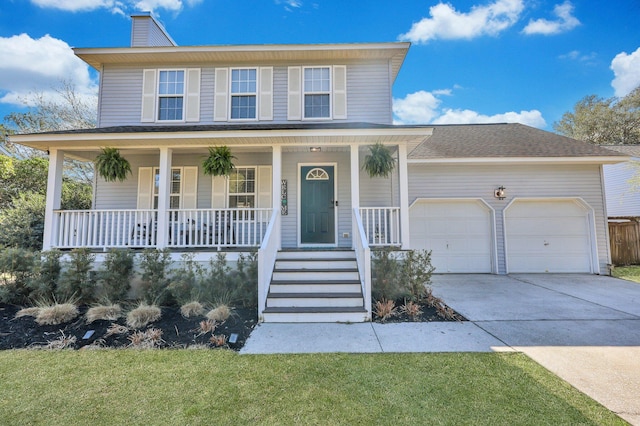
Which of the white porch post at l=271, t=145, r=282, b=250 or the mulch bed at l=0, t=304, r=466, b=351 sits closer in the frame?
the mulch bed at l=0, t=304, r=466, b=351

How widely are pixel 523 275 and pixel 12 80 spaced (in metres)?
25.3

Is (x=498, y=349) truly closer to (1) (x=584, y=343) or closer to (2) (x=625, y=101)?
(1) (x=584, y=343)

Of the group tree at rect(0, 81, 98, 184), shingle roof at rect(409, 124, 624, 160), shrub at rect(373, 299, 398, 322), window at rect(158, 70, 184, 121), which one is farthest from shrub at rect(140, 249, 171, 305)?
tree at rect(0, 81, 98, 184)

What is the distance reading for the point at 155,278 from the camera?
5574mm

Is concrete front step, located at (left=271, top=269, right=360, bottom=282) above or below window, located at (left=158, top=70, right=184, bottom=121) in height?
below

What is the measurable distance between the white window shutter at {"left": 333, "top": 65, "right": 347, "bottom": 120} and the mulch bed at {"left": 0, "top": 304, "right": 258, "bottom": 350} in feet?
19.2

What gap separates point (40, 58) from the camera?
14.8 metres

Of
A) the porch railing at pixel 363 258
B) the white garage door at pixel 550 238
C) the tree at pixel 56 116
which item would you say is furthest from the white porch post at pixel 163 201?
the tree at pixel 56 116

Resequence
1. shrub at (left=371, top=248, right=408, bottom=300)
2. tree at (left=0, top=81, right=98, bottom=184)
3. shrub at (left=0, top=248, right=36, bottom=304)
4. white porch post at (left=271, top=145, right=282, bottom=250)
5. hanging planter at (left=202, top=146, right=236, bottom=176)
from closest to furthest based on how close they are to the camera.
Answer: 1. shrub at (left=371, top=248, right=408, bottom=300)
2. shrub at (left=0, top=248, right=36, bottom=304)
3. white porch post at (left=271, top=145, right=282, bottom=250)
4. hanging planter at (left=202, top=146, right=236, bottom=176)
5. tree at (left=0, top=81, right=98, bottom=184)

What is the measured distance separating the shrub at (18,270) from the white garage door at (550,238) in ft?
39.6

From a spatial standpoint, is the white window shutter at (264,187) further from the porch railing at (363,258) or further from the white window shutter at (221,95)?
the porch railing at (363,258)

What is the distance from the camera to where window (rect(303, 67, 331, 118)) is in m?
8.23

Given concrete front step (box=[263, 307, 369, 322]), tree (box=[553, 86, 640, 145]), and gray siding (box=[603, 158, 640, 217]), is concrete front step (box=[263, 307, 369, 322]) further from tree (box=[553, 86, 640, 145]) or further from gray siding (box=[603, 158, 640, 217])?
tree (box=[553, 86, 640, 145])

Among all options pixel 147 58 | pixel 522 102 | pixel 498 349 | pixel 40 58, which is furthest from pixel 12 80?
pixel 522 102
